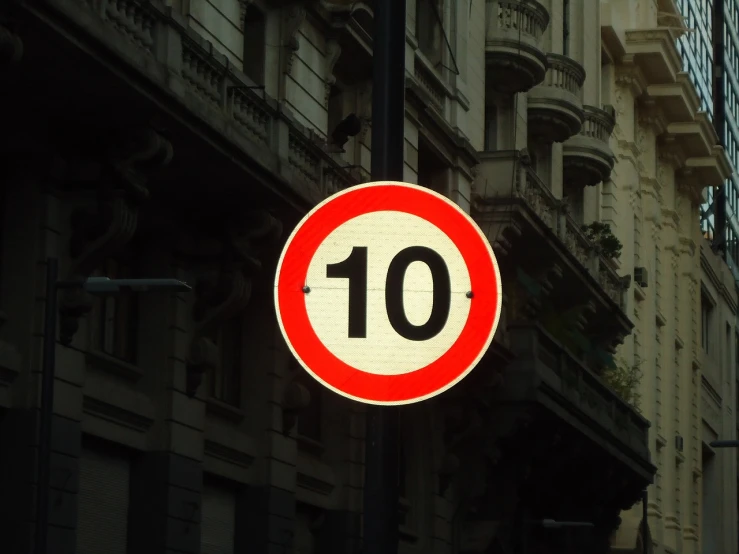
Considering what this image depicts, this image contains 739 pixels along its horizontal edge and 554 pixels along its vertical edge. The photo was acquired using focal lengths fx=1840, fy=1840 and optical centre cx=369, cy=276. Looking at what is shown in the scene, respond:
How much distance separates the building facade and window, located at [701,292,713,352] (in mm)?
73

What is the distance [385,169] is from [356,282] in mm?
345

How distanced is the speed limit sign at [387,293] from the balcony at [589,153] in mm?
38538

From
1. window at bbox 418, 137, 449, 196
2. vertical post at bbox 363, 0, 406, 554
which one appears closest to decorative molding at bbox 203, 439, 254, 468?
window at bbox 418, 137, 449, 196

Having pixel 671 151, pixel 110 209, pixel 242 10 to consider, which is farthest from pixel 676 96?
pixel 110 209

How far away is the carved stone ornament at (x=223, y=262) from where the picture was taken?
73.7 ft

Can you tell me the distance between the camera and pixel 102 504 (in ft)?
66.4

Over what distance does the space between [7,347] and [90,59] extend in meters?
3.24

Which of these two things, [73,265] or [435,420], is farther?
[435,420]

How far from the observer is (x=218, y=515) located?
23594 mm

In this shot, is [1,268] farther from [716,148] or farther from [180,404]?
[716,148]

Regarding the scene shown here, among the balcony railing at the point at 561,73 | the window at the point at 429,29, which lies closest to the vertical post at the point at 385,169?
the window at the point at 429,29

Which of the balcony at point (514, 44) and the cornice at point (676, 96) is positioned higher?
the cornice at point (676, 96)

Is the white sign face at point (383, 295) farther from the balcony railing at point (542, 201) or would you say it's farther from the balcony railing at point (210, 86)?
the balcony railing at point (542, 201)

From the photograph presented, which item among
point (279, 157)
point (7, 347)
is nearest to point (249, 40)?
point (279, 157)
